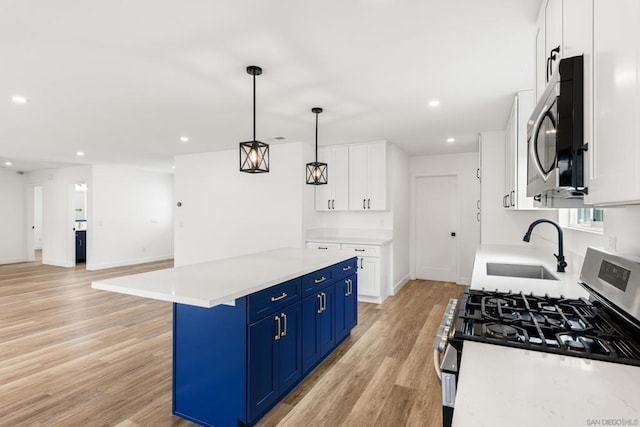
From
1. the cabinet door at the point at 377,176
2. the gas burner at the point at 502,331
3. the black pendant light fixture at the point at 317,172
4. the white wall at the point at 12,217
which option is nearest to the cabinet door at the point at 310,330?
the black pendant light fixture at the point at 317,172

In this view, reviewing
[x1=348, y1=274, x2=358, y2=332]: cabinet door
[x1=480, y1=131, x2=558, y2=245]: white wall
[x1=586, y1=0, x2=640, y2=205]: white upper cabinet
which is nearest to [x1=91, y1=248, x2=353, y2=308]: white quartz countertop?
[x1=348, y1=274, x2=358, y2=332]: cabinet door

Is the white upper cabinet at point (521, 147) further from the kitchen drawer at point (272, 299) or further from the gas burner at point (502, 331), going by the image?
the gas burner at point (502, 331)

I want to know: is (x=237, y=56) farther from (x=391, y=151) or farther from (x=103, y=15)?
(x=391, y=151)

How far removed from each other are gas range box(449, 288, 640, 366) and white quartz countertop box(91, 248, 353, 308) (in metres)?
1.14

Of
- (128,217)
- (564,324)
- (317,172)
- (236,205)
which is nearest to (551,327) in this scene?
(564,324)

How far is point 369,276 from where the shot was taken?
4.79 meters

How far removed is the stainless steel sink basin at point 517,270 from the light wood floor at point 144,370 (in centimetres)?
96

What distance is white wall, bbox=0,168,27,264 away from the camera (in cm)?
835

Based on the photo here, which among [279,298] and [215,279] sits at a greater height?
[215,279]

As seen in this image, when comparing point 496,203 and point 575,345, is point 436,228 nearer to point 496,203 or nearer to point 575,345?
point 496,203

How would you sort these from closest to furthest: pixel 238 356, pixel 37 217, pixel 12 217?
pixel 238 356 → pixel 12 217 → pixel 37 217

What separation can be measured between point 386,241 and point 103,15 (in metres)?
4.06

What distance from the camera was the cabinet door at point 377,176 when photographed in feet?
16.7

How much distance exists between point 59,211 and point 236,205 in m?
5.37
